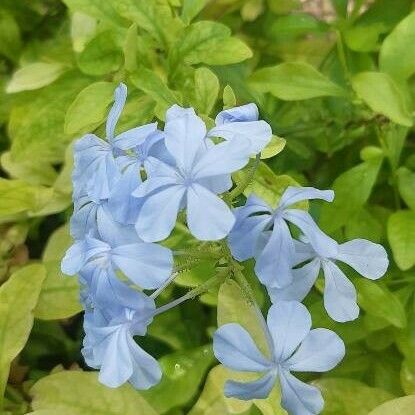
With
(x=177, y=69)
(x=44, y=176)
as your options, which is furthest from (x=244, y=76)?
(x=44, y=176)

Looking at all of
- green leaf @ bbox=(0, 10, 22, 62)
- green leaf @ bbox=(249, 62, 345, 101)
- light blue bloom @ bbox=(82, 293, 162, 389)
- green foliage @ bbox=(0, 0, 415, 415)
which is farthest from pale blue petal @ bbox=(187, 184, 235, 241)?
green leaf @ bbox=(0, 10, 22, 62)

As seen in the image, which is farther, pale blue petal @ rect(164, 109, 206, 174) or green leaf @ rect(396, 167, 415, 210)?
green leaf @ rect(396, 167, 415, 210)

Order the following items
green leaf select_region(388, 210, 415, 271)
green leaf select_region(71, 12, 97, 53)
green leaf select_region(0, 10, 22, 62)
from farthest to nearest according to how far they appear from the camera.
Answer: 1. green leaf select_region(0, 10, 22, 62)
2. green leaf select_region(71, 12, 97, 53)
3. green leaf select_region(388, 210, 415, 271)

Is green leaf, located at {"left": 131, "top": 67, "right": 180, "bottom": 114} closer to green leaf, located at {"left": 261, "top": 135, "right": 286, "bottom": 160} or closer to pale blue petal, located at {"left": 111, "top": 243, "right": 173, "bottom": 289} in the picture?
green leaf, located at {"left": 261, "top": 135, "right": 286, "bottom": 160}

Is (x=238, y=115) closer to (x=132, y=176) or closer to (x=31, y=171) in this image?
(x=132, y=176)

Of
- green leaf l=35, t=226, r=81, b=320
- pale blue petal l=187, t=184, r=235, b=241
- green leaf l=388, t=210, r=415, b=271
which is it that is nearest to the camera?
pale blue petal l=187, t=184, r=235, b=241

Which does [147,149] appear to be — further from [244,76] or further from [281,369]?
[244,76]

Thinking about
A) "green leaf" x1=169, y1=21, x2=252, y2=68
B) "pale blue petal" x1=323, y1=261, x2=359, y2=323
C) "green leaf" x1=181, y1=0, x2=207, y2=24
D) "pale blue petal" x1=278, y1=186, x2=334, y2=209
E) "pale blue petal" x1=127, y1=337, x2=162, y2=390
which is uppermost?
"pale blue petal" x1=278, y1=186, x2=334, y2=209
